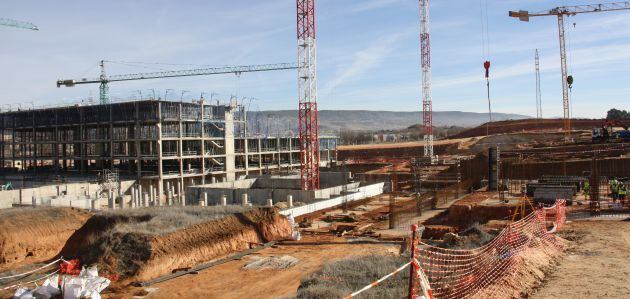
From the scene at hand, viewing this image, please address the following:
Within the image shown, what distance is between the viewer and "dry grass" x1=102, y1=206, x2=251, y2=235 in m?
17.9

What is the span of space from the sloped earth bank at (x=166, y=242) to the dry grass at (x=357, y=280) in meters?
7.58

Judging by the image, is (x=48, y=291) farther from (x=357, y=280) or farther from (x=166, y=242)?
(x=357, y=280)

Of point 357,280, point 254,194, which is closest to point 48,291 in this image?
point 357,280

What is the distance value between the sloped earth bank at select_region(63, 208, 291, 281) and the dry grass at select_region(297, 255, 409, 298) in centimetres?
758

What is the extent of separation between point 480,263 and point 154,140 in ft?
126

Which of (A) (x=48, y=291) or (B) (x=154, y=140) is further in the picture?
(B) (x=154, y=140)

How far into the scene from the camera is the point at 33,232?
23.0m

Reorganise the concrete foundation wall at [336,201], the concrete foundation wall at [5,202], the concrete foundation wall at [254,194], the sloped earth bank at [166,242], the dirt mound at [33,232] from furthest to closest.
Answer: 1. the concrete foundation wall at [254,194]
2. the concrete foundation wall at [5,202]
3. the concrete foundation wall at [336,201]
4. the dirt mound at [33,232]
5. the sloped earth bank at [166,242]

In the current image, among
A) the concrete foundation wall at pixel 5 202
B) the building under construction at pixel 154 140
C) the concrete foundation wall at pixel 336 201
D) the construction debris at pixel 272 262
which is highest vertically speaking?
the building under construction at pixel 154 140

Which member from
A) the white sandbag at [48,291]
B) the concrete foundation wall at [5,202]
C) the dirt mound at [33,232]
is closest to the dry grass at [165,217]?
the white sandbag at [48,291]

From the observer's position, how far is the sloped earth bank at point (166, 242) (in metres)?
16.1

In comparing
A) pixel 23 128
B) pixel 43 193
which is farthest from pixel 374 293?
pixel 23 128

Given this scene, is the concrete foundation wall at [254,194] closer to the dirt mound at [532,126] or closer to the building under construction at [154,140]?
the building under construction at [154,140]

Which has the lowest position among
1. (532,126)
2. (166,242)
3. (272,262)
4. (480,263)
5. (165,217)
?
(272,262)
